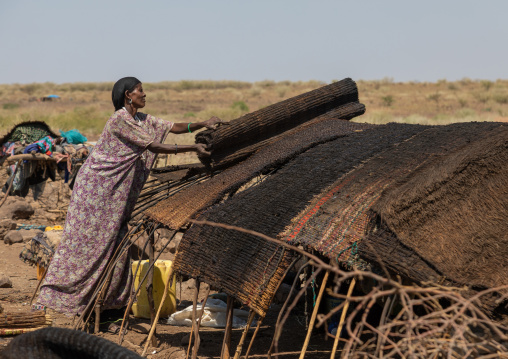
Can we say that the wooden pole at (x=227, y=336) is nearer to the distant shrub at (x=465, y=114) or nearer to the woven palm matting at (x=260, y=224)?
the woven palm matting at (x=260, y=224)

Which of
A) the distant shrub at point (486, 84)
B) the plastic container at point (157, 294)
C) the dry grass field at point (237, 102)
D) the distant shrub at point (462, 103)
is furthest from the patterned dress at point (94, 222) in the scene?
the distant shrub at point (486, 84)

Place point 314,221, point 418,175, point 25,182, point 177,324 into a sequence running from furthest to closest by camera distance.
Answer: point 25,182 < point 177,324 < point 418,175 < point 314,221

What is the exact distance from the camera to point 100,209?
6398mm

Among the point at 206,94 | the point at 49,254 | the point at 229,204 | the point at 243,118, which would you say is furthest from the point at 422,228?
the point at 206,94

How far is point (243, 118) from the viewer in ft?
22.3

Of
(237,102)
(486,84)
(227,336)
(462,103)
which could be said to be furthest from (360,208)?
(486,84)

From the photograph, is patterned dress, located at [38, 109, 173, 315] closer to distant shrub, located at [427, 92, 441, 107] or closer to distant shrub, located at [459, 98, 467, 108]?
distant shrub, located at [459, 98, 467, 108]

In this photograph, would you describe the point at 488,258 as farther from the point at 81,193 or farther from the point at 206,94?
the point at 206,94

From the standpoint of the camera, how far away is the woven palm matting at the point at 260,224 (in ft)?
15.7

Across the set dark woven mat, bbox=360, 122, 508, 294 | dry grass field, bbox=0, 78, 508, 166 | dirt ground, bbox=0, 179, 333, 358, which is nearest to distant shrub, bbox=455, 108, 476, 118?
dry grass field, bbox=0, 78, 508, 166

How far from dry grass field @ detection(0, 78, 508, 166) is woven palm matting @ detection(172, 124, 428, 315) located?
16.8 m

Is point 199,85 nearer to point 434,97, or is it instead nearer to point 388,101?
point 388,101

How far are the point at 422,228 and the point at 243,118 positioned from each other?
115 inches

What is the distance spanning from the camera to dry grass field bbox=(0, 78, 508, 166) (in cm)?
2842
